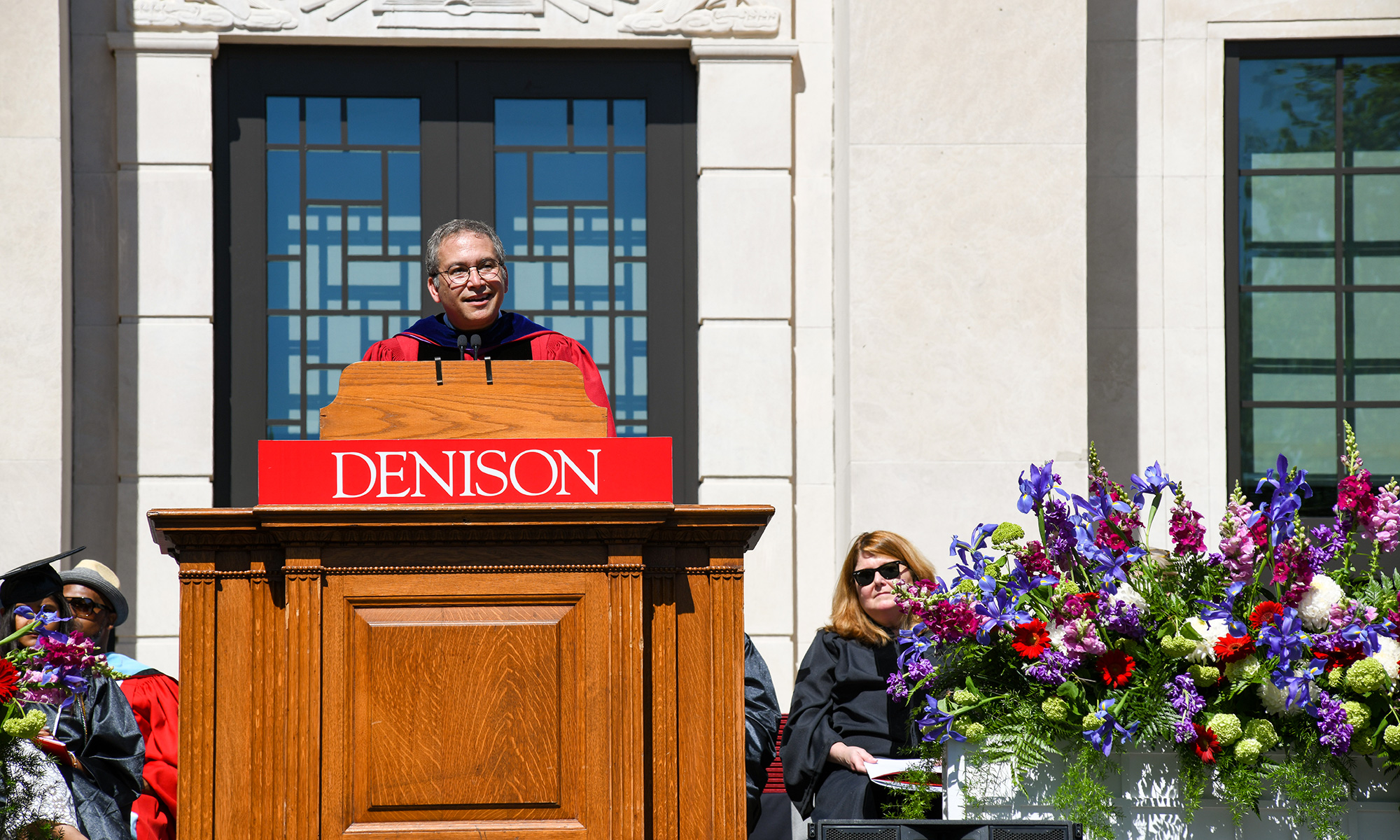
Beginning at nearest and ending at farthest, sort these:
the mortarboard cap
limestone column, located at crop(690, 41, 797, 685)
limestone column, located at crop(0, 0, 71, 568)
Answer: the mortarboard cap < limestone column, located at crop(0, 0, 71, 568) < limestone column, located at crop(690, 41, 797, 685)

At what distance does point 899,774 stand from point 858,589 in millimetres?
1092

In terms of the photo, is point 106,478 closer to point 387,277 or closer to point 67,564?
point 67,564

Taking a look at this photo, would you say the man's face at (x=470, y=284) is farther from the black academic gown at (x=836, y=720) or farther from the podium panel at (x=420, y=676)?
the black academic gown at (x=836, y=720)

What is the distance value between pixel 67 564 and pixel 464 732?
452cm

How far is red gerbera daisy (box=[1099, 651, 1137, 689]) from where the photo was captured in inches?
162

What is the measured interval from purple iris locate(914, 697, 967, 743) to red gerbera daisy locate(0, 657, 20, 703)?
2654mm

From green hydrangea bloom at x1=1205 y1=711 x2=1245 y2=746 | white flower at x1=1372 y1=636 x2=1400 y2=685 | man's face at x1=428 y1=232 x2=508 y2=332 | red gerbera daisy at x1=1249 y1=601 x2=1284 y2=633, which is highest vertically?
man's face at x1=428 y1=232 x2=508 y2=332

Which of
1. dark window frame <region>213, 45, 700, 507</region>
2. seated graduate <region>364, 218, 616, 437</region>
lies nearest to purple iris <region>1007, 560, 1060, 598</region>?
seated graduate <region>364, 218, 616, 437</region>

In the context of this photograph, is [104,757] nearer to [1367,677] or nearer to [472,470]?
[472,470]

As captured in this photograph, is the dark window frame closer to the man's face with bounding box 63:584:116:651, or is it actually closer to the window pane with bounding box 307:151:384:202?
the window pane with bounding box 307:151:384:202

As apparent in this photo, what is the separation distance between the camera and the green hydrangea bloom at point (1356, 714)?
401 centimetres

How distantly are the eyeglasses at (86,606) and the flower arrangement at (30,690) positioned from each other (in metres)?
1.32

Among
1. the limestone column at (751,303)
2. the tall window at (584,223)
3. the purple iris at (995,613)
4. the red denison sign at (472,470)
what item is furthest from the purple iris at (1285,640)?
the tall window at (584,223)

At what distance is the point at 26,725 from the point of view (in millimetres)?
4031
